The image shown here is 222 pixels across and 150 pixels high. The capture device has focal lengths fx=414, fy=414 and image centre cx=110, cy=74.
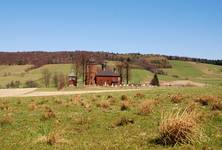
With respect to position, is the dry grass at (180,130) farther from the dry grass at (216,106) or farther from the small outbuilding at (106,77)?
the small outbuilding at (106,77)

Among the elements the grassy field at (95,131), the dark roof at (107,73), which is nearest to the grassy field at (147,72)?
the dark roof at (107,73)

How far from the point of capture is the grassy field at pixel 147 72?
164 metres

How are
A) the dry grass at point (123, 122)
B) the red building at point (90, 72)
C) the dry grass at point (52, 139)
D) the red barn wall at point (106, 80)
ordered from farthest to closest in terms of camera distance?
the red building at point (90, 72), the red barn wall at point (106, 80), the dry grass at point (123, 122), the dry grass at point (52, 139)

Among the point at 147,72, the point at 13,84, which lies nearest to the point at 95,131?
the point at 13,84

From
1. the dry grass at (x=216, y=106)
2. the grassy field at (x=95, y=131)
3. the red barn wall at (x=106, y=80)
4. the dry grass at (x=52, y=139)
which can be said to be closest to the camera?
the grassy field at (x=95, y=131)

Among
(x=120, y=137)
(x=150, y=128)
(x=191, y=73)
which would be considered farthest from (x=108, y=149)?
(x=191, y=73)

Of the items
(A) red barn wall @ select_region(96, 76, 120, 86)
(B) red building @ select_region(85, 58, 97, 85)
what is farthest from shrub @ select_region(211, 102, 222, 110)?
(B) red building @ select_region(85, 58, 97, 85)

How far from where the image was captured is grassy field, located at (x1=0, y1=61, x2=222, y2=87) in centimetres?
16350

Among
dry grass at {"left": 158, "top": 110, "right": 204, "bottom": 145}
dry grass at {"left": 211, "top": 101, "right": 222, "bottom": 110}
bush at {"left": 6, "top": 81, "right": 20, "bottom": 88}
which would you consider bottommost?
bush at {"left": 6, "top": 81, "right": 20, "bottom": 88}

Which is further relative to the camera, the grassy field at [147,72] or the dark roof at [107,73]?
the grassy field at [147,72]

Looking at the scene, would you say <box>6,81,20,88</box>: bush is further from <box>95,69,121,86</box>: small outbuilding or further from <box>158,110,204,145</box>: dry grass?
<box>158,110,204,145</box>: dry grass

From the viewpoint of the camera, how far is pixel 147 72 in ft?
571

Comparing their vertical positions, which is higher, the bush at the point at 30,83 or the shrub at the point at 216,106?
the shrub at the point at 216,106

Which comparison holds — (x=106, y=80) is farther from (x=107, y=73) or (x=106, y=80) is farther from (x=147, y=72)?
(x=147, y=72)
